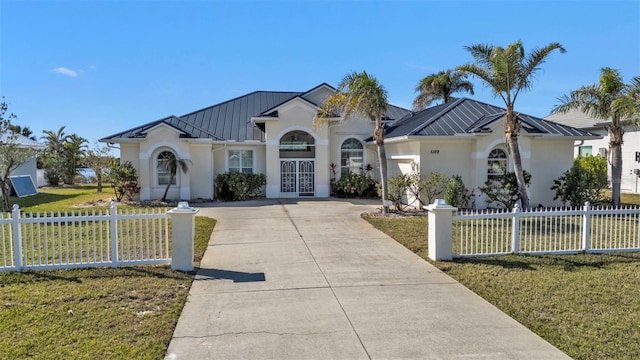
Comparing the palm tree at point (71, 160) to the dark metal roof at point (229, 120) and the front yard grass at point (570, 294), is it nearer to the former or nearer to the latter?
the dark metal roof at point (229, 120)

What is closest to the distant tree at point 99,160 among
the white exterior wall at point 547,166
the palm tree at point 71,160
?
the palm tree at point 71,160

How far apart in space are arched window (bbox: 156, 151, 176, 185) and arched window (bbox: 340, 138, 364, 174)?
871 cm

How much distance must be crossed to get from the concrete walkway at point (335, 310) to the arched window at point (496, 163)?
9.29m

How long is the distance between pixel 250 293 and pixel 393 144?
14.9m

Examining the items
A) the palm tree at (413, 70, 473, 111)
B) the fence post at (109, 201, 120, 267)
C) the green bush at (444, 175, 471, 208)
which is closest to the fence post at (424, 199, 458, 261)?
the fence post at (109, 201, 120, 267)

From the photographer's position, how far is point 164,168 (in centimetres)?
2039

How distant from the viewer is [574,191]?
16.5m

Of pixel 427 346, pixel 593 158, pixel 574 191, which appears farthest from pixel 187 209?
pixel 593 158

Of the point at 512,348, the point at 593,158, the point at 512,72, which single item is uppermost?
the point at 512,72

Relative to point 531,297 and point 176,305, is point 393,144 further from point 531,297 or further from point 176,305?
point 176,305

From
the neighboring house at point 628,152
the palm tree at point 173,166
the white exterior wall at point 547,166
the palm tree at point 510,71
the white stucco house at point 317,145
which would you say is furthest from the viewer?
the neighboring house at point 628,152

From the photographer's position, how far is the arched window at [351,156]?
22.7m

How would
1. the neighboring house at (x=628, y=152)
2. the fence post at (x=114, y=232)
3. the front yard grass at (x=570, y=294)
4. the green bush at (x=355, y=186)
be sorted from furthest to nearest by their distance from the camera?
the neighboring house at (x=628, y=152)
the green bush at (x=355, y=186)
the fence post at (x=114, y=232)
the front yard grass at (x=570, y=294)

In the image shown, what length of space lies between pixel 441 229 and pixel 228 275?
4351 mm
